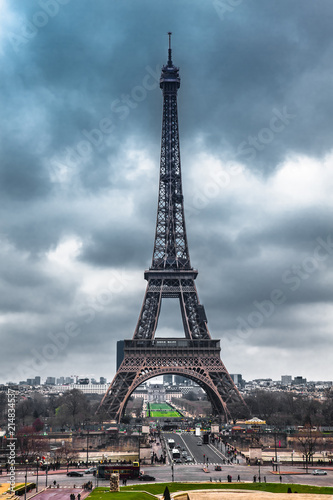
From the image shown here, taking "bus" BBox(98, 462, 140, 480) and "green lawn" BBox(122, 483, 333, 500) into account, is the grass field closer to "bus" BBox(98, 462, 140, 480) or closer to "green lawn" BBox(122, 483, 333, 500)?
"green lawn" BBox(122, 483, 333, 500)

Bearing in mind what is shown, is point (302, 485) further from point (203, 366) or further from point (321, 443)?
point (203, 366)

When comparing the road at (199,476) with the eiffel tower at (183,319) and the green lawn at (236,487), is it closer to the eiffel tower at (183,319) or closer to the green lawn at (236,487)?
the green lawn at (236,487)

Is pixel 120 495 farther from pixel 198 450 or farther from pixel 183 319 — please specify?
pixel 183 319

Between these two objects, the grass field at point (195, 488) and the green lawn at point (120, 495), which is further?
the grass field at point (195, 488)

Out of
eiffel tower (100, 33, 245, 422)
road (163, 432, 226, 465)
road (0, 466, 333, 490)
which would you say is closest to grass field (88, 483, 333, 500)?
road (0, 466, 333, 490)

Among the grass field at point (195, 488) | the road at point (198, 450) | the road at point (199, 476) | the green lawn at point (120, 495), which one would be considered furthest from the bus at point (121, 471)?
the road at point (198, 450)

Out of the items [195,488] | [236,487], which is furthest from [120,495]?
[236,487]
